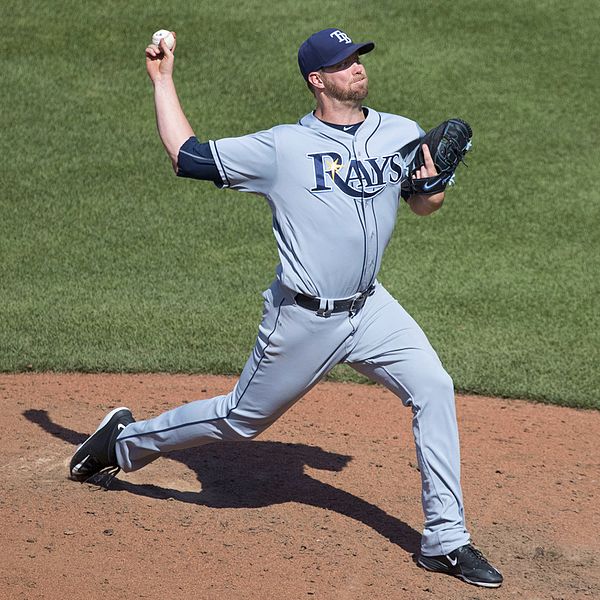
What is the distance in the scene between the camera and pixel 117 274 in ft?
26.7

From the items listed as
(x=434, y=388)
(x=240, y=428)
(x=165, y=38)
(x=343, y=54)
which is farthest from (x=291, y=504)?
(x=165, y=38)

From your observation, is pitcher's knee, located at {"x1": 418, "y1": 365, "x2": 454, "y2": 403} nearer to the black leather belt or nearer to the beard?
the black leather belt

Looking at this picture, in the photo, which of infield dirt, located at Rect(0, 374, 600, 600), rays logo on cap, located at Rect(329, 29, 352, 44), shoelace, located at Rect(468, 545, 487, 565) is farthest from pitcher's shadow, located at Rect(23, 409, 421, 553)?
rays logo on cap, located at Rect(329, 29, 352, 44)

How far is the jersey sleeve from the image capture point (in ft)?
14.0

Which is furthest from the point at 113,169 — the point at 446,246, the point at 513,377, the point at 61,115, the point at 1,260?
the point at 513,377

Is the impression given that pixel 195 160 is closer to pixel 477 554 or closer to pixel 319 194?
pixel 319 194

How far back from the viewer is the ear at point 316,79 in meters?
4.44

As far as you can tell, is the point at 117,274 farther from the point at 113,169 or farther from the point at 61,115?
the point at 61,115

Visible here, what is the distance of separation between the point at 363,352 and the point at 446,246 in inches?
173

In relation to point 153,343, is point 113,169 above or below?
above

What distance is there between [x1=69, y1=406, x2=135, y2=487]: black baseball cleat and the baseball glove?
168 centimetres

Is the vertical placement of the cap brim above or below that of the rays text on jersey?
above

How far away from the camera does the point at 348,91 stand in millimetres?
4391

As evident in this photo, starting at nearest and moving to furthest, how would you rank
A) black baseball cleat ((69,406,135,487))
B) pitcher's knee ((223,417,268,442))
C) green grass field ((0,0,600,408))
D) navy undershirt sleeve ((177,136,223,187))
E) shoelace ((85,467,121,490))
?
1. navy undershirt sleeve ((177,136,223,187))
2. pitcher's knee ((223,417,268,442))
3. black baseball cleat ((69,406,135,487))
4. shoelace ((85,467,121,490))
5. green grass field ((0,0,600,408))
